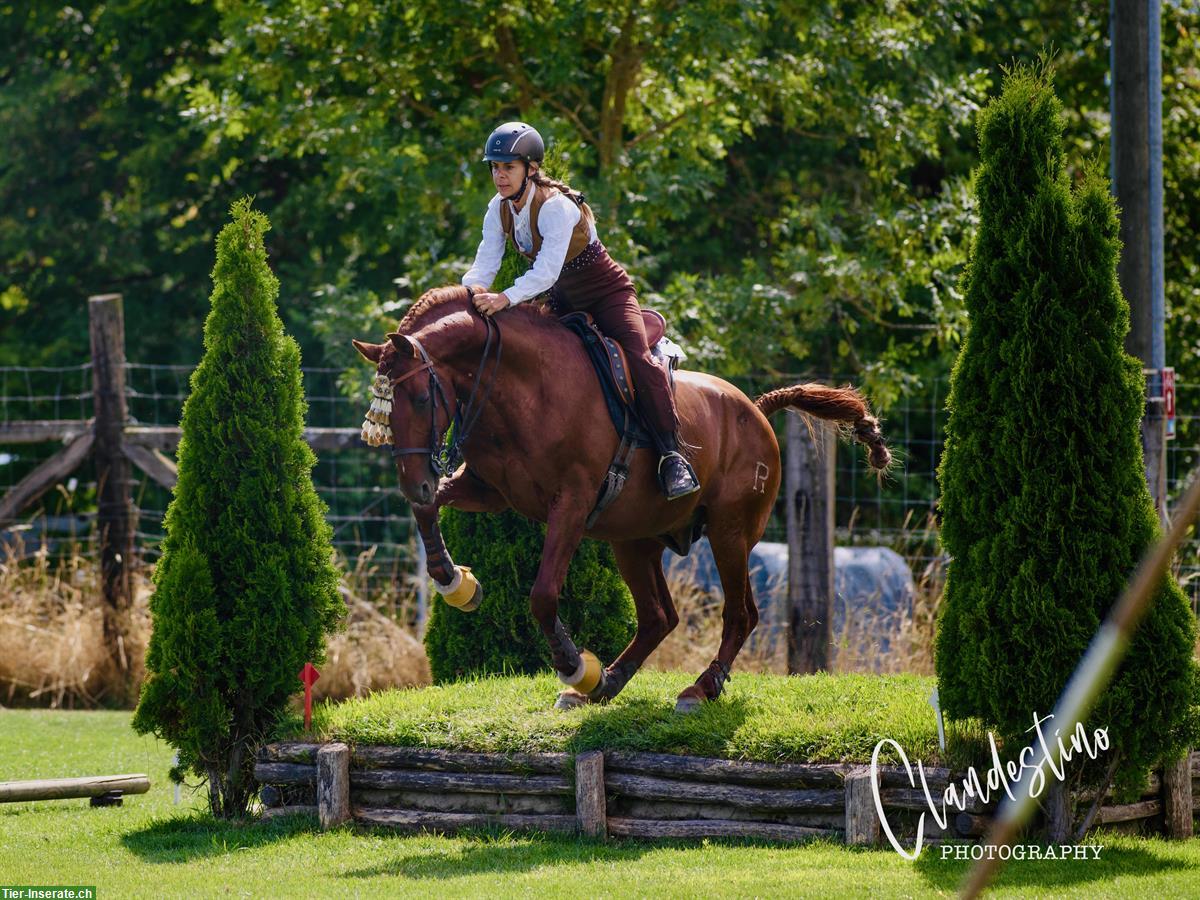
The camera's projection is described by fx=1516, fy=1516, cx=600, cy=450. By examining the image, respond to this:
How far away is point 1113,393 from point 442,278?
844 centimetres

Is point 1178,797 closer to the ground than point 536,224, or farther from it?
closer to the ground

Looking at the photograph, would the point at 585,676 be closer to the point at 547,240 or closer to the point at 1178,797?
the point at 547,240

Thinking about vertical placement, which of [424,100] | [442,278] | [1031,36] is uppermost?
[1031,36]

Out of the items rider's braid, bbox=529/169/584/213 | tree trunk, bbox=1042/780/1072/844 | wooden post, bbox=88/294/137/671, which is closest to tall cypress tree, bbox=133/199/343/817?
rider's braid, bbox=529/169/584/213

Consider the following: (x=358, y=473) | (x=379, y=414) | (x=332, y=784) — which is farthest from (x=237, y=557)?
(x=358, y=473)

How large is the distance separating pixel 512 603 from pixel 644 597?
3.88ft

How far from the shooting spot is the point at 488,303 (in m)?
6.78

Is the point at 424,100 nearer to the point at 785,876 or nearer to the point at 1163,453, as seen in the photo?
the point at 1163,453

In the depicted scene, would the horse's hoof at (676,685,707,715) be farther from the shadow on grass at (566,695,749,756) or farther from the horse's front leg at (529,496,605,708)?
the horse's front leg at (529,496,605,708)

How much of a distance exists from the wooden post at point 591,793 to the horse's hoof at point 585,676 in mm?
352

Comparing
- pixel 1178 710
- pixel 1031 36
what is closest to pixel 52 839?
pixel 1178 710

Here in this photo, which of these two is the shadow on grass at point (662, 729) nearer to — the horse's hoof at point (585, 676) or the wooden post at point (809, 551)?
the horse's hoof at point (585, 676)

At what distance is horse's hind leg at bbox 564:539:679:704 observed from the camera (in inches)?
310

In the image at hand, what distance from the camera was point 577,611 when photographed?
8.84 meters
